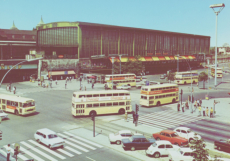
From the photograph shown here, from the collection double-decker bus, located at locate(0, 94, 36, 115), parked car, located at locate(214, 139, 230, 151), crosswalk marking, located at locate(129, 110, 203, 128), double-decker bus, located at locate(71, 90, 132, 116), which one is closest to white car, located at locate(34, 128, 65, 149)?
double-decker bus, located at locate(71, 90, 132, 116)

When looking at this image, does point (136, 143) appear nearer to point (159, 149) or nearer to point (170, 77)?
point (159, 149)

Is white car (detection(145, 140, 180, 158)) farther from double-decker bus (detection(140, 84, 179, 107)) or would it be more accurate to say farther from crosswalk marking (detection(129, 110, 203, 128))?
double-decker bus (detection(140, 84, 179, 107))

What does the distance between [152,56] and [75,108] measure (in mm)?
82788

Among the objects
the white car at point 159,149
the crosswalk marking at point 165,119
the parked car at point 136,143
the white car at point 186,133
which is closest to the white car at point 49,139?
the parked car at point 136,143

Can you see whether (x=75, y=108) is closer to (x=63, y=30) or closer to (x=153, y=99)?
(x=153, y=99)

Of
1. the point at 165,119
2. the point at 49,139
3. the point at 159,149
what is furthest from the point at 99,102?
the point at 159,149

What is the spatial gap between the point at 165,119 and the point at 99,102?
403 inches

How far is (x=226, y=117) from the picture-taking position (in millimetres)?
37406

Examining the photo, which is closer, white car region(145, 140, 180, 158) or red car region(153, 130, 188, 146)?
white car region(145, 140, 180, 158)

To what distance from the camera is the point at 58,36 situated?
97.5 metres

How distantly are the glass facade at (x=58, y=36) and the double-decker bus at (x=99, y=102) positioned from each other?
59.3 m

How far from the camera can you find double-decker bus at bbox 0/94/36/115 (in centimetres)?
3756

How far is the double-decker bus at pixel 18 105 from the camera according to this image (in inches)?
1479

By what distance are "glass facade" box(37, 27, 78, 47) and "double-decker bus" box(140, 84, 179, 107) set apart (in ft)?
179
